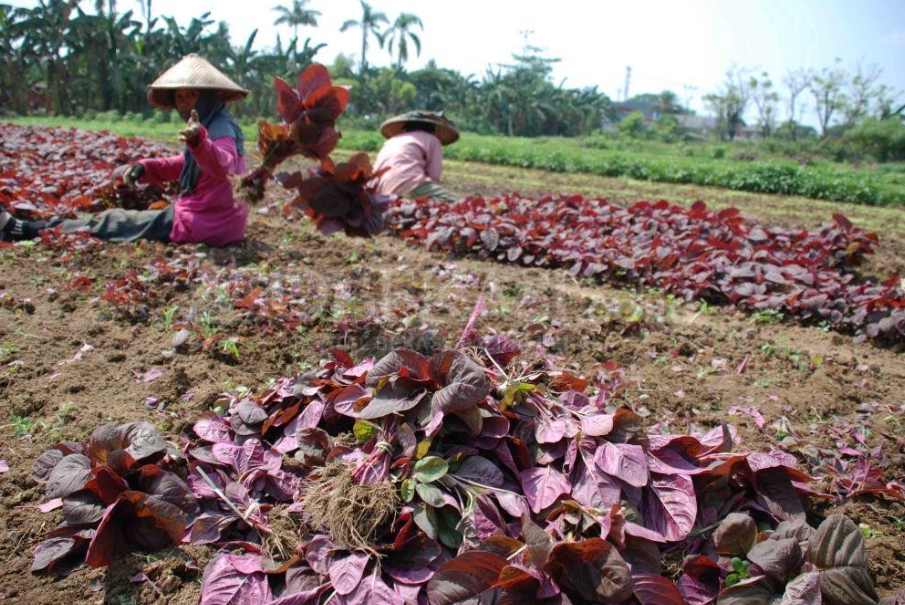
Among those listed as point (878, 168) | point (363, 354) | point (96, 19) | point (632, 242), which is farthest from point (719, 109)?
point (363, 354)

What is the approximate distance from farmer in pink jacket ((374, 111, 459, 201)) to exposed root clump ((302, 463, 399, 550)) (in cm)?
483

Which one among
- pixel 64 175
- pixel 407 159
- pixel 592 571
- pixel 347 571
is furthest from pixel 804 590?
pixel 64 175

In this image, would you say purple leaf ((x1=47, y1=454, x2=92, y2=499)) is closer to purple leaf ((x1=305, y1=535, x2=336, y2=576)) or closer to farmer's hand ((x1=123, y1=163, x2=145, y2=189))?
purple leaf ((x1=305, y1=535, x2=336, y2=576))

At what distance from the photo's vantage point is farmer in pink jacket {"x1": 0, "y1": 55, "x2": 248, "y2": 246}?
405 centimetres

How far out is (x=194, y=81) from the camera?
397 centimetres

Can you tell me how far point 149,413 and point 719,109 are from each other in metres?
52.9

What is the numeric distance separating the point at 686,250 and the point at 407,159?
301 centimetres

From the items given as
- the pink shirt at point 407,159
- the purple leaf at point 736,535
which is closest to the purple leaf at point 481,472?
the purple leaf at point 736,535

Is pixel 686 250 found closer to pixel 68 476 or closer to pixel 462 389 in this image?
pixel 462 389

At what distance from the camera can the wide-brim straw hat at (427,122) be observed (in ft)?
21.4

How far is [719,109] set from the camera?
47.6 meters

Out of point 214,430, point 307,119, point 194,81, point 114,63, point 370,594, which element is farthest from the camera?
point 114,63

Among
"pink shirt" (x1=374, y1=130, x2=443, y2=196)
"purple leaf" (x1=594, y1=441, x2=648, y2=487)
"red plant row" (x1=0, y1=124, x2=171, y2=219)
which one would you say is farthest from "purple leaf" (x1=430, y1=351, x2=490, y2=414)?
"pink shirt" (x1=374, y1=130, x2=443, y2=196)

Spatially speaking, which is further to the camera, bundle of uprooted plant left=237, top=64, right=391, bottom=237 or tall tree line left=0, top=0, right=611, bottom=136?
tall tree line left=0, top=0, right=611, bottom=136
